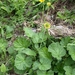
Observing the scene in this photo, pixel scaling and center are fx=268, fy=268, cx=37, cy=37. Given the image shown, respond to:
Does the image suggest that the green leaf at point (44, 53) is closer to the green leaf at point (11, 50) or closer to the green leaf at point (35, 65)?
the green leaf at point (35, 65)

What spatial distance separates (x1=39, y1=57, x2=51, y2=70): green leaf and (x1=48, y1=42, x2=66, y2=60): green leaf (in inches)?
4.0

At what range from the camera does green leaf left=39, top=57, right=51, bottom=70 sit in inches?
118

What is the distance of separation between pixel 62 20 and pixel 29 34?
0.69 m

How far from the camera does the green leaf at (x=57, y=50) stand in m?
3.00

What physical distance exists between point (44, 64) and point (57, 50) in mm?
216

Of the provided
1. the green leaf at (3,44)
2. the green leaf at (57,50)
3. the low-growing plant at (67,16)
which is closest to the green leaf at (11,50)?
the green leaf at (3,44)

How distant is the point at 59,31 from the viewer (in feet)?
11.7

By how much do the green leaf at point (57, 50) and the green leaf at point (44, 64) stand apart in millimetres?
102

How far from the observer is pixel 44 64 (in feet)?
9.89

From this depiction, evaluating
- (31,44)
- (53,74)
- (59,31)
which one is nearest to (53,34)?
(59,31)

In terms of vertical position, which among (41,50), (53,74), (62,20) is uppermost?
Answer: (62,20)

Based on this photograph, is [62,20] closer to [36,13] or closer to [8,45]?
[36,13]

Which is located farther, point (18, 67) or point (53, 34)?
point (53, 34)

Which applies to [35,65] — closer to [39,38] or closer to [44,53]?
[44,53]
